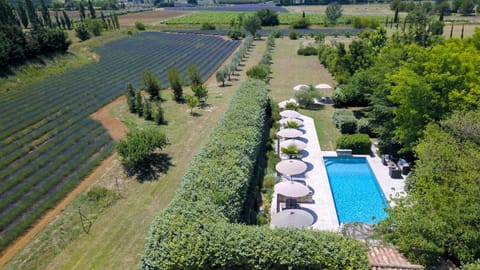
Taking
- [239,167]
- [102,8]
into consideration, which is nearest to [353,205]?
[239,167]

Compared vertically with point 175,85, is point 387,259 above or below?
below

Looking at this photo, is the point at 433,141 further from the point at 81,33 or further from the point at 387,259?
the point at 81,33

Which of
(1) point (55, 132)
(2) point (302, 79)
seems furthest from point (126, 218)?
(2) point (302, 79)

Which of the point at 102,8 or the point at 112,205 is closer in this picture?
the point at 112,205

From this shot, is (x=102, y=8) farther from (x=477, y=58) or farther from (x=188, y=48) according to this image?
(x=477, y=58)

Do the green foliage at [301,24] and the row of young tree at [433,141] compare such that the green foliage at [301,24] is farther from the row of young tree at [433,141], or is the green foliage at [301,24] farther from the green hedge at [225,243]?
the green hedge at [225,243]

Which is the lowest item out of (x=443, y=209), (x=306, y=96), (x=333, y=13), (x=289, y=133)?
(x=289, y=133)

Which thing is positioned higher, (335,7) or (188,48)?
(335,7)
